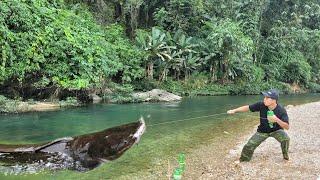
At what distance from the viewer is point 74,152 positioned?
10547 millimetres

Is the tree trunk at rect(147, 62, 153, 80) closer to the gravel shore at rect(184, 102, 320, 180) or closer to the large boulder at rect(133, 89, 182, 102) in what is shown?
the large boulder at rect(133, 89, 182, 102)

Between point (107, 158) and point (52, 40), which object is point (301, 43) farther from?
point (107, 158)

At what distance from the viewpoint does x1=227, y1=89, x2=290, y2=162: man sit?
936cm

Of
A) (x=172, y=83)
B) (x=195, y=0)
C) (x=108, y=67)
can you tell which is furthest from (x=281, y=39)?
(x=108, y=67)

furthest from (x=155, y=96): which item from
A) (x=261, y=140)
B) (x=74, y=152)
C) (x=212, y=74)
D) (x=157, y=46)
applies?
(x=261, y=140)

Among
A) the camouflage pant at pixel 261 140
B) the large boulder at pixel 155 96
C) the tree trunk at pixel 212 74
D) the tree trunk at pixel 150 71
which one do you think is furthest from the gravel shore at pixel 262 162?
the tree trunk at pixel 212 74

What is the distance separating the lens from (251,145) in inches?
392

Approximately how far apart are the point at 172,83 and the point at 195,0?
8.72 m

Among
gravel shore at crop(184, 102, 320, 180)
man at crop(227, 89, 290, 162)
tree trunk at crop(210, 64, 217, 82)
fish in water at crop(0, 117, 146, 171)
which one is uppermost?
tree trunk at crop(210, 64, 217, 82)

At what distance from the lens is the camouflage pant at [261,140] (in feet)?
31.8

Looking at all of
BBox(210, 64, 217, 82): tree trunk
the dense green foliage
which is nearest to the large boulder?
the dense green foliage

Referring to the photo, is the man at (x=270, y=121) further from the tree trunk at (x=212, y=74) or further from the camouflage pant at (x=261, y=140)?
the tree trunk at (x=212, y=74)

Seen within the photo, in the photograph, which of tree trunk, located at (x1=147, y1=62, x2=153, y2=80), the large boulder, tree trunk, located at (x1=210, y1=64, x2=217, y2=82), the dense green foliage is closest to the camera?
the dense green foliage

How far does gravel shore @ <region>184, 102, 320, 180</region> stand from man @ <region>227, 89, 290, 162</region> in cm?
46
